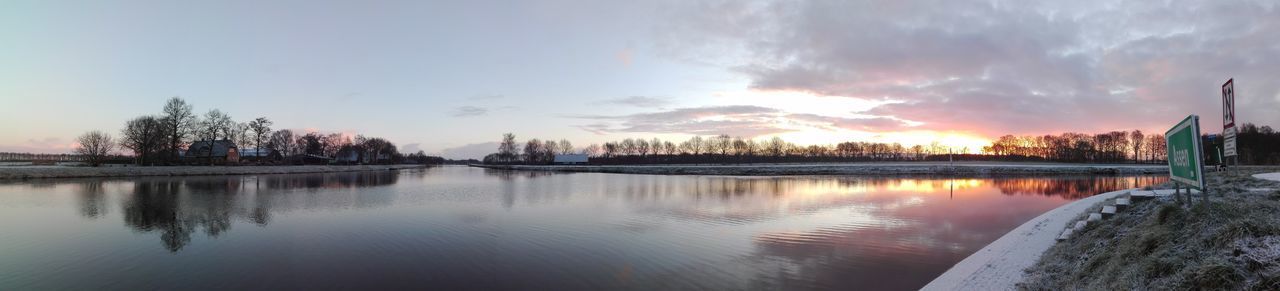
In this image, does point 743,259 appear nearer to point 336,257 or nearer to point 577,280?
point 577,280

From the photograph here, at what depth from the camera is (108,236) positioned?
45.5ft

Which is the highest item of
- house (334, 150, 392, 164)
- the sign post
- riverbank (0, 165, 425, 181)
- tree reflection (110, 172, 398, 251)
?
house (334, 150, 392, 164)

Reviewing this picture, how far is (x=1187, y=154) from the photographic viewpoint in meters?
8.27

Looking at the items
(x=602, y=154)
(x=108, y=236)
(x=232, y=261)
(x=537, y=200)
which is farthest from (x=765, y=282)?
(x=602, y=154)

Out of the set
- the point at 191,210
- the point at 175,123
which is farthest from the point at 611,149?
the point at 191,210

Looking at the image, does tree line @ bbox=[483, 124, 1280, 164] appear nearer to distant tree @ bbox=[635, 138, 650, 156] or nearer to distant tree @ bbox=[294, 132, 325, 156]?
distant tree @ bbox=[635, 138, 650, 156]

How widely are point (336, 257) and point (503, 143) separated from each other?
153 m

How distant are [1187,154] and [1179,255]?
3.36 meters

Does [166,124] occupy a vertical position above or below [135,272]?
above

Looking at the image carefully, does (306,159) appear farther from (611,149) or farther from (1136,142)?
(1136,142)

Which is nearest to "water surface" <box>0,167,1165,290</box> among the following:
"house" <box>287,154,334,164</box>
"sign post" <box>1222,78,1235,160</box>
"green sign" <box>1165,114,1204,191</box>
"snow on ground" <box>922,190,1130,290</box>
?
"snow on ground" <box>922,190,1130,290</box>

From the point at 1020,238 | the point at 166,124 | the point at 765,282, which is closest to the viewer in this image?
the point at 765,282

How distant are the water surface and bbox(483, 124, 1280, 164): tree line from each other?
4819 inches

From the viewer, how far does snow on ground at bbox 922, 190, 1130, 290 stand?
846 cm
